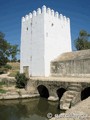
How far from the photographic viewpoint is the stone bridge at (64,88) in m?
14.5

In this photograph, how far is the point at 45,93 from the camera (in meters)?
22.2

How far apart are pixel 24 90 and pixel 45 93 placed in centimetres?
303

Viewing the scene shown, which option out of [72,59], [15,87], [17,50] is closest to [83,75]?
[72,59]

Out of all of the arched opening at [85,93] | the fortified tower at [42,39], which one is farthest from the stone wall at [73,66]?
the arched opening at [85,93]

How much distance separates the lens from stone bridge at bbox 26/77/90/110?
14.5m

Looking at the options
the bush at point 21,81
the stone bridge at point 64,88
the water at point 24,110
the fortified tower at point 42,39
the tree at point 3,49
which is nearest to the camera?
the water at point 24,110

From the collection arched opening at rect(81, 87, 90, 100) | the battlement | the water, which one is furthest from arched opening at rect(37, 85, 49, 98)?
the battlement

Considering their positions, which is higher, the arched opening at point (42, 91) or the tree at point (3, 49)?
the tree at point (3, 49)

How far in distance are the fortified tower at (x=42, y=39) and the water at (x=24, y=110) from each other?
685 cm

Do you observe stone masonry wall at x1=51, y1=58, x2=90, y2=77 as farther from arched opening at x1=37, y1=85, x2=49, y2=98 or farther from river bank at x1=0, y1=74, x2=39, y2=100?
river bank at x1=0, y1=74, x2=39, y2=100

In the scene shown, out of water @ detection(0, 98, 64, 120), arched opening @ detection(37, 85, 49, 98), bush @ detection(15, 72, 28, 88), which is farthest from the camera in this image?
bush @ detection(15, 72, 28, 88)

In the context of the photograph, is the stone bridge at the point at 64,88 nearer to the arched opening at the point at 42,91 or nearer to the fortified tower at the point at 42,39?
the arched opening at the point at 42,91

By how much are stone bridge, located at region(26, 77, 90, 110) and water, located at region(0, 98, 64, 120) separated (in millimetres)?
1290

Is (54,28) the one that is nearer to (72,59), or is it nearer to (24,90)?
(72,59)
